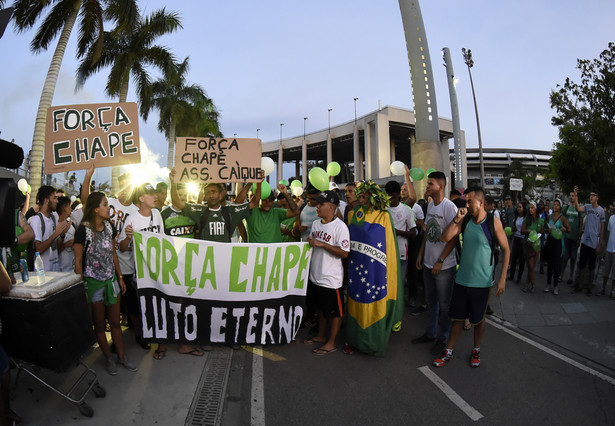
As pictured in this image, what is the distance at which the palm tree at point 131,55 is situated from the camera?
1778cm

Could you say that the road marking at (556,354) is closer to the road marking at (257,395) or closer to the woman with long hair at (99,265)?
the road marking at (257,395)

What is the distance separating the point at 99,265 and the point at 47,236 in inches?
68.9

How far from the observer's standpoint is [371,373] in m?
4.10

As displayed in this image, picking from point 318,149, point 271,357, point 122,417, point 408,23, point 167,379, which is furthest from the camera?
point 318,149

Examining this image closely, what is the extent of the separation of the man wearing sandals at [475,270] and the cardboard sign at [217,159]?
287 centimetres

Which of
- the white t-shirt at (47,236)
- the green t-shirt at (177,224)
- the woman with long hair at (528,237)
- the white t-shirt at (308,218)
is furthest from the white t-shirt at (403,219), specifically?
the white t-shirt at (47,236)

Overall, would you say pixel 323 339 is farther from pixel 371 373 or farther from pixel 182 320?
pixel 182 320

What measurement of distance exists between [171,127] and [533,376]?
2941 cm

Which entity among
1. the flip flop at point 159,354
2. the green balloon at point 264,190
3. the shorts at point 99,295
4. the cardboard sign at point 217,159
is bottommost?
the flip flop at point 159,354

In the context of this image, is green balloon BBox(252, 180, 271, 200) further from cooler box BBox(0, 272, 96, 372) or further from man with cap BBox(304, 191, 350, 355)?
cooler box BBox(0, 272, 96, 372)

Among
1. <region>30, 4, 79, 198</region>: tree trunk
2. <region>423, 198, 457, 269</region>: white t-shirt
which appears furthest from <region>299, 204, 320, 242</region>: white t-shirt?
<region>30, 4, 79, 198</region>: tree trunk

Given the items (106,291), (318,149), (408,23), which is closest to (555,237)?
(106,291)

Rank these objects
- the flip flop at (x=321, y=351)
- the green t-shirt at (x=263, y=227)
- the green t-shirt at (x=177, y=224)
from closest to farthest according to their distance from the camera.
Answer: the flip flop at (x=321, y=351) → the green t-shirt at (x=177, y=224) → the green t-shirt at (x=263, y=227)

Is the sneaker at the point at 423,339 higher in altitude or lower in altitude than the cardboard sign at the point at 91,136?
lower
